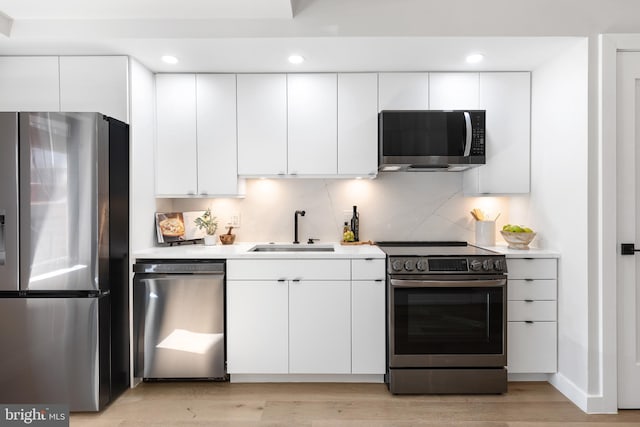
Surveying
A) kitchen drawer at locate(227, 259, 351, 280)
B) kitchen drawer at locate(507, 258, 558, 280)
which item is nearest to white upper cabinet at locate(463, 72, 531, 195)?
kitchen drawer at locate(507, 258, 558, 280)

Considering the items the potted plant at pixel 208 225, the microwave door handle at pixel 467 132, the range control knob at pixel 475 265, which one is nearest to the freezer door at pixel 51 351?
the potted plant at pixel 208 225

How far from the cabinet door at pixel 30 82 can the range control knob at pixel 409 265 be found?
2.55 meters

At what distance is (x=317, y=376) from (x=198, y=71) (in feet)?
7.88

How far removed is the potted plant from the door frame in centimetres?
265

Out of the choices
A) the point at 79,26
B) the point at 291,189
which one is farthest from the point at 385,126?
the point at 79,26

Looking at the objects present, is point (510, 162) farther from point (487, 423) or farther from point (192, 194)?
point (192, 194)

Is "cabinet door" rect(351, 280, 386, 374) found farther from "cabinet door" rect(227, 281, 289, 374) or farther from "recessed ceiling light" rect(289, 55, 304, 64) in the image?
"recessed ceiling light" rect(289, 55, 304, 64)

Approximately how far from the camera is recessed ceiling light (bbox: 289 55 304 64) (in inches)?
109

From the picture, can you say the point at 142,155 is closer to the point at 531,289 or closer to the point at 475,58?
the point at 475,58

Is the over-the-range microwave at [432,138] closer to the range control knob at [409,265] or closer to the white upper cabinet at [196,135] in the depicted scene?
the range control knob at [409,265]

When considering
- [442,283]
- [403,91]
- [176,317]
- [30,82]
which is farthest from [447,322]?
[30,82]

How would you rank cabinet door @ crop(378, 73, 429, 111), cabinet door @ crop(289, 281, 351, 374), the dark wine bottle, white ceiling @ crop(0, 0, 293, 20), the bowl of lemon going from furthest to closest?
the dark wine bottle, cabinet door @ crop(378, 73, 429, 111), the bowl of lemon, cabinet door @ crop(289, 281, 351, 374), white ceiling @ crop(0, 0, 293, 20)

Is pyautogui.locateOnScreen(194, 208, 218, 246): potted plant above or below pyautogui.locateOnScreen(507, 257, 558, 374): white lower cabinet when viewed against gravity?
above

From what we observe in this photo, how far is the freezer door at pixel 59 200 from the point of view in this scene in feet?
7.62
